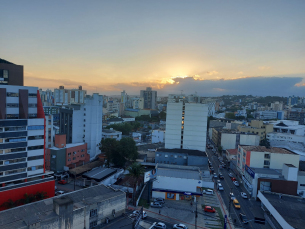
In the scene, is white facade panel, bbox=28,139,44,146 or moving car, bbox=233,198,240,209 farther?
moving car, bbox=233,198,240,209

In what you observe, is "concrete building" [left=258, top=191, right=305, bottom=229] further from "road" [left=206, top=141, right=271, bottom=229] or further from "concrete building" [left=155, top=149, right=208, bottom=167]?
"concrete building" [left=155, top=149, right=208, bottom=167]

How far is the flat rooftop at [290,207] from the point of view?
18375 millimetres

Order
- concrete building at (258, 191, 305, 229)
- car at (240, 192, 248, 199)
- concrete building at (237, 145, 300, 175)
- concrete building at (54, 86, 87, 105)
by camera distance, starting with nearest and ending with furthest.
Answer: concrete building at (258, 191, 305, 229) < car at (240, 192, 248, 199) < concrete building at (237, 145, 300, 175) < concrete building at (54, 86, 87, 105)

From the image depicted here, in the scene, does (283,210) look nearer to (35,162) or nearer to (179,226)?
(179,226)

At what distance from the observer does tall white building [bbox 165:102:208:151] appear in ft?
139

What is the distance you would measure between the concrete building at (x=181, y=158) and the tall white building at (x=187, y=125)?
4.63 metres

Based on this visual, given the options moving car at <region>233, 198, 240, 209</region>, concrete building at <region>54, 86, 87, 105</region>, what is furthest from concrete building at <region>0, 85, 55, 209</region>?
concrete building at <region>54, 86, 87, 105</region>

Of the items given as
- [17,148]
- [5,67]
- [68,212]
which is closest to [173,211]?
[68,212]

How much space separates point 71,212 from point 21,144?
11.2m

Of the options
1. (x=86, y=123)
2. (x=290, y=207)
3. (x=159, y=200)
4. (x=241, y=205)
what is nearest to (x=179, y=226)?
(x=159, y=200)

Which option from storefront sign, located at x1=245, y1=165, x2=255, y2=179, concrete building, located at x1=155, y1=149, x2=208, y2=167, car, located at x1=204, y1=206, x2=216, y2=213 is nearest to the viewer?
car, located at x1=204, y1=206, x2=216, y2=213

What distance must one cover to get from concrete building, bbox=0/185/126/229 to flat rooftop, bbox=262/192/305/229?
51.0 feet

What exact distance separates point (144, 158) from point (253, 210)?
2132 cm

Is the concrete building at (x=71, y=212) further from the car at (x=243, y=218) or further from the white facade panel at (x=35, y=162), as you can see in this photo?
the car at (x=243, y=218)
